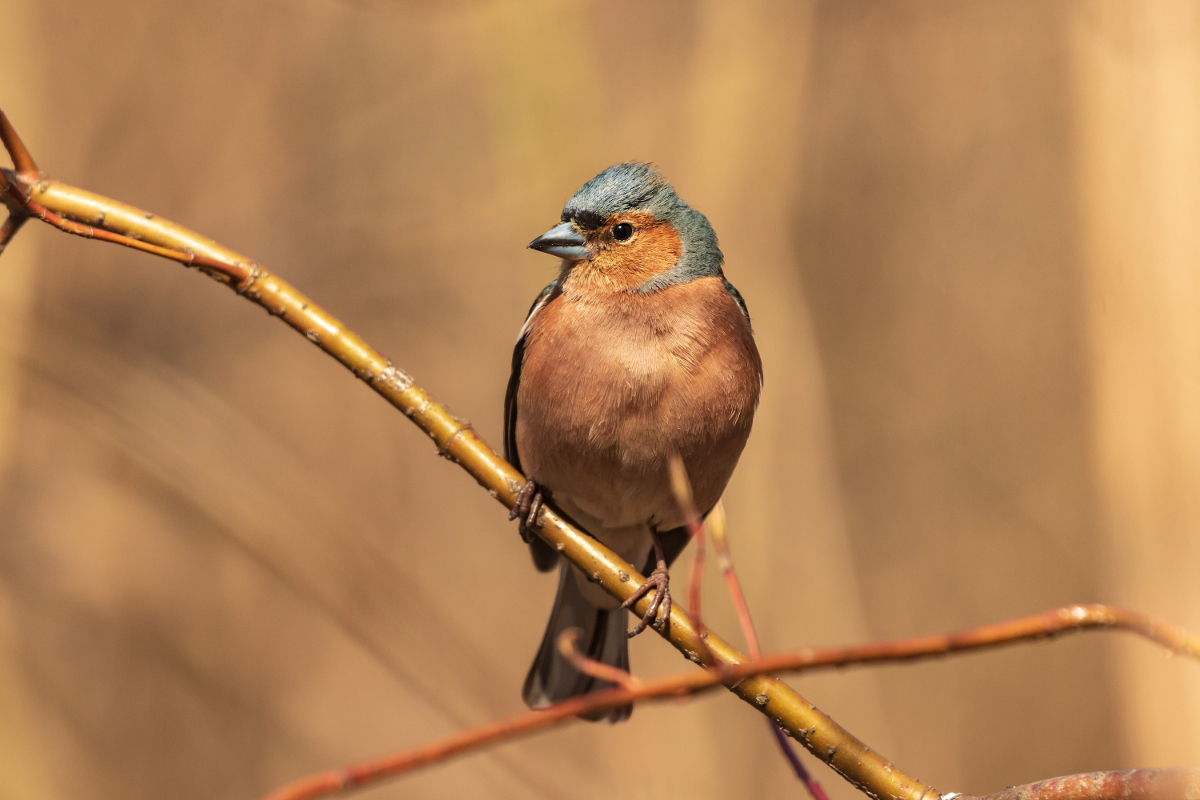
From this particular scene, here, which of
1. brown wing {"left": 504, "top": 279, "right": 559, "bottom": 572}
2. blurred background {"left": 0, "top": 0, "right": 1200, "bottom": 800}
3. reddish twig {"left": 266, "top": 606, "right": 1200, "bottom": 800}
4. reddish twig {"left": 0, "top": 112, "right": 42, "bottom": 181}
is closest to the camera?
reddish twig {"left": 266, "top": 606, "right": 1200, "bottom": 800}

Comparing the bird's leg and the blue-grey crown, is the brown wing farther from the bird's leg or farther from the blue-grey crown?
the bird's leg

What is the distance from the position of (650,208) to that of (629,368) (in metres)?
0.78

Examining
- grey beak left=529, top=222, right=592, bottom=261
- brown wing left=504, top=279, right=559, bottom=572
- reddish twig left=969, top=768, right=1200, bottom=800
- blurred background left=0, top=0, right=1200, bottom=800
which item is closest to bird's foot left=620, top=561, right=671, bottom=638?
brown wing left=504, top=279, right=559, bottom=572

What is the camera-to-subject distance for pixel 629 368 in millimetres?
3500

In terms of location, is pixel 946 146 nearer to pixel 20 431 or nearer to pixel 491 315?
pixel 491 315

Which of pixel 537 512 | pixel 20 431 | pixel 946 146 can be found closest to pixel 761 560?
pixel 537 512

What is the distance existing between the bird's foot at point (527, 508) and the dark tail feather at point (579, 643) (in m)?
1.05

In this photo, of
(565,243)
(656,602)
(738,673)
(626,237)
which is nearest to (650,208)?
(626,237)

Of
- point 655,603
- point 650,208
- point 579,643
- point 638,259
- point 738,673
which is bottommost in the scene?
point 579,643

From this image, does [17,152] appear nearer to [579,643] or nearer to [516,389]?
[516,389]

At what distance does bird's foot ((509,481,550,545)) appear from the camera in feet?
10.8

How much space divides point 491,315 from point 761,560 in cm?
271

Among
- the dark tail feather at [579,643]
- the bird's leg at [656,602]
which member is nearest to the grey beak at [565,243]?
the bird's leg at [656,602]

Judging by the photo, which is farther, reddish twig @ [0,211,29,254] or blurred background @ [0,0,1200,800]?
blurred background @ [0,0,1200,800]
